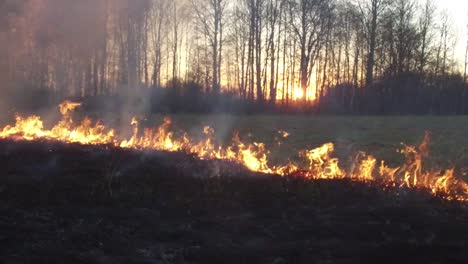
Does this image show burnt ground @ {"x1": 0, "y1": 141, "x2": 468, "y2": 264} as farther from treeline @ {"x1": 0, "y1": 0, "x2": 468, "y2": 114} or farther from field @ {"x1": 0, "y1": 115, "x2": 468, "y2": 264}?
treeline @ {"x1": 0, "y1": 0, "x2": 468, "y2": 114}

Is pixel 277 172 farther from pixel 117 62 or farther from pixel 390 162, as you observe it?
pixel 117 62

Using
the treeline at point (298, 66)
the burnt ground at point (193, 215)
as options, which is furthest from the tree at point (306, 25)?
the burnt ground at point (193, 215)

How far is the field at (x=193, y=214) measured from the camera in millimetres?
5113

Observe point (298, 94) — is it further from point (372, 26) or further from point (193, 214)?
point (193, 214)

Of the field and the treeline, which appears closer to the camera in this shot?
the field

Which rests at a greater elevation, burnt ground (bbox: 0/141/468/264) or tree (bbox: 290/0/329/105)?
tree (bbox: 290/0/329/105)

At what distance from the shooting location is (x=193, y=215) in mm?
6277

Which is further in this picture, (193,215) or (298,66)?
(298,66)

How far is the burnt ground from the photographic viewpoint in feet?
16.8

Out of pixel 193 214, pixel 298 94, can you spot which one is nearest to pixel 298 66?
pixel 298 94

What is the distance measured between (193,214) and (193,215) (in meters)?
0.03

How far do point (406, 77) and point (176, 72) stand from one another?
1853 cm

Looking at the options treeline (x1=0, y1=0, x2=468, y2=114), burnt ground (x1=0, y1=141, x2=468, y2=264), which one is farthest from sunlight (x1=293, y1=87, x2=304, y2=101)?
burnt ground (x1=0, y1=141, x2=468, y2=264)

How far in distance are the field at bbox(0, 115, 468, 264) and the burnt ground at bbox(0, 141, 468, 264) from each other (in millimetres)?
13
